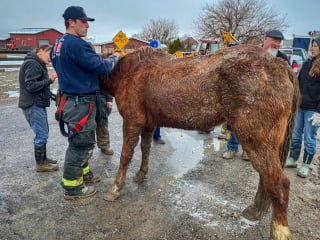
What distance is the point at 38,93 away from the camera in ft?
11.9

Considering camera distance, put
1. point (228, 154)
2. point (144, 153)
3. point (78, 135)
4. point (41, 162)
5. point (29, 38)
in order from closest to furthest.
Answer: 1. point (78, 135)
2. point (144, 153)
3. point (41, 162)
4. point (228, 154)
5. point (29, 38)

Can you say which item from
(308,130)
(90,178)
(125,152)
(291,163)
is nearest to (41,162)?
(90,178)

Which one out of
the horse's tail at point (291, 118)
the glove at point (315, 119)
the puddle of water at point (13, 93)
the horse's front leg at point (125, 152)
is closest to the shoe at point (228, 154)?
the glove at point (315, 119)

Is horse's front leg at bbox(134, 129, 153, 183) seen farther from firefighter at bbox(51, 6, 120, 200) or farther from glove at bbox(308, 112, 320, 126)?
glove at bbox(308, 112, 320, 126)

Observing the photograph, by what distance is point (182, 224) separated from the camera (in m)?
2.69

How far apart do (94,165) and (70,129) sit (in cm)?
134

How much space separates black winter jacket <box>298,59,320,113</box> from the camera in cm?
369

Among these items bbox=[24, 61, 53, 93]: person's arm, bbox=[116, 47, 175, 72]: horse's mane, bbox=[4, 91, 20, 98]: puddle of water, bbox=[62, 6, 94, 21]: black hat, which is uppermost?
bbox=[62, 6, 94, 21]: black hat

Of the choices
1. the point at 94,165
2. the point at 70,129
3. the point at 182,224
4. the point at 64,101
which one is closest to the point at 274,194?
the point at 182,224

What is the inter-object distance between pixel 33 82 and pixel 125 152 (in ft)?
5.45

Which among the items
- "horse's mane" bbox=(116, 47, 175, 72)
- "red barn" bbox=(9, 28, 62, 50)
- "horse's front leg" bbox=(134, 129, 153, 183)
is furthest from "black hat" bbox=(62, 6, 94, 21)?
"red barn" bbox=(9, 28, 62, 50)

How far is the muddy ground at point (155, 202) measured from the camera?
2.58 m

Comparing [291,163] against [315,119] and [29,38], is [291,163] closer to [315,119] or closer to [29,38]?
[315,119]

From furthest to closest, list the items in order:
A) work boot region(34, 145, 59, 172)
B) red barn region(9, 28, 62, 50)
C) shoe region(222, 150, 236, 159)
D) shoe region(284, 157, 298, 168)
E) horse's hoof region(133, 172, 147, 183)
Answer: red barn region(9, 28, 62, 50), shoe region(222, 150, 236, 159), shoe region(284, 157, 298, 168), work boot region(34, 145, 59, 172), horse's hoof region(133, 172, 147, 183)
